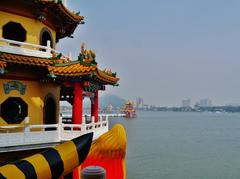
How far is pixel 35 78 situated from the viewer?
39.2 ft

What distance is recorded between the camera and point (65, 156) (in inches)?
156

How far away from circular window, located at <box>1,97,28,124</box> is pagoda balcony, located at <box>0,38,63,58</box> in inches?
71.1

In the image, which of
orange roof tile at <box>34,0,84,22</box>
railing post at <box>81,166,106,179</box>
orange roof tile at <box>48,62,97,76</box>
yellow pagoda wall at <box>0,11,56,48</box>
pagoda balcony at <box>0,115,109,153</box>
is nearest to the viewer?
railing post at <box>81,166,106,179</box>

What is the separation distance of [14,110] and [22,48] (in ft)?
7.90

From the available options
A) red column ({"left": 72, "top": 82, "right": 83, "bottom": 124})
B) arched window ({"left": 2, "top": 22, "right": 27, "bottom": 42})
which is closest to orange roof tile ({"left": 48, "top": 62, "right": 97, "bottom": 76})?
red column ({"left": 72, "top": 82, "right": 83, "bottom": 124})

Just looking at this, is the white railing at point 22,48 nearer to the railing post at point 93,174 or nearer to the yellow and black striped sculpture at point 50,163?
the yellow and black striped sculpture at point 50,163

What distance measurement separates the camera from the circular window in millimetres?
11172

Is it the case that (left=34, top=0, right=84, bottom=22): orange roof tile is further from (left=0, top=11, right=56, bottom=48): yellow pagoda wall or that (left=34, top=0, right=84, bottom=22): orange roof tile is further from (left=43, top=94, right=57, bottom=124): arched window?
(left=43, top=94, right=57, bottom=124): arched window

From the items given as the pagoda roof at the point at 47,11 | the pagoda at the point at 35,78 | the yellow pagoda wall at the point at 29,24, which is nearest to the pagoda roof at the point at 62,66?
the pagoda at the point at 35,78

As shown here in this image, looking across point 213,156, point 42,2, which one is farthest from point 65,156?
point 213,156

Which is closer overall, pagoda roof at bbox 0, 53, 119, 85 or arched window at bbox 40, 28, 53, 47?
pagoda roof at bbox 0, 53, 119, 85

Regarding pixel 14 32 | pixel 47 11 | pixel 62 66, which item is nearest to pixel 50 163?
pixel 62 66

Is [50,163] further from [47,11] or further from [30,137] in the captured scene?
[47,11]

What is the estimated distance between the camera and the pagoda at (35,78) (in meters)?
10.5
